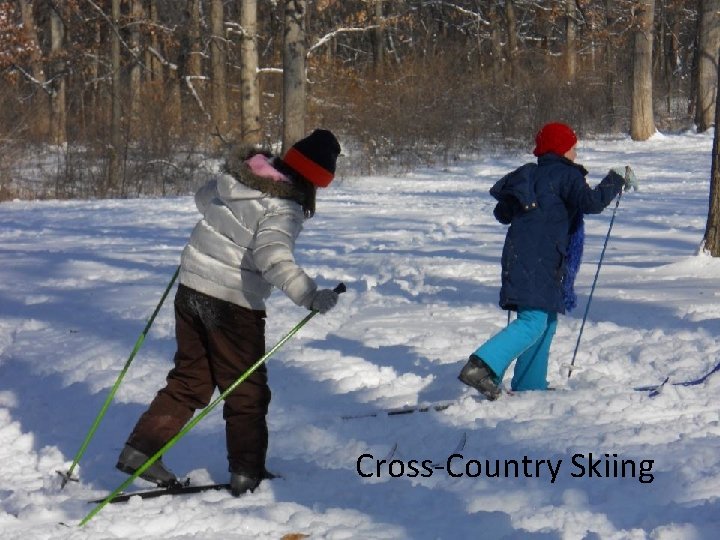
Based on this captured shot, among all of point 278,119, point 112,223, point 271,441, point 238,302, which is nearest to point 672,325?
point 271,441

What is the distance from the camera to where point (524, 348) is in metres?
5.38

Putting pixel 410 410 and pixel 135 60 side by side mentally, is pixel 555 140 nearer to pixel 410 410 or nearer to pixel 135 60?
pixel 410 410

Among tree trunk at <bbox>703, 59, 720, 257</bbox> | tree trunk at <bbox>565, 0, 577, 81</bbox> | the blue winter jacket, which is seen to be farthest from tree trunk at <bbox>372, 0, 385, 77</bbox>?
the blue winter jacket

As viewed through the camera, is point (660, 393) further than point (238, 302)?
Yes

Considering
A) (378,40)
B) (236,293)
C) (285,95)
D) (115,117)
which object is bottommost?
(115,117)

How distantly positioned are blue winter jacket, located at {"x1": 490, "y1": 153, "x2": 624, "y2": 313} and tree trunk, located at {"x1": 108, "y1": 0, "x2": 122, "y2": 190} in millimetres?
16264

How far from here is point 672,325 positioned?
22.6 feet

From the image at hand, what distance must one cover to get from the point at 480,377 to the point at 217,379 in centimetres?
145

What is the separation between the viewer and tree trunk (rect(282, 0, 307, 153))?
1773cm

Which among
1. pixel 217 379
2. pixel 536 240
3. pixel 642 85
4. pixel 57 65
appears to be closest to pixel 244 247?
pixel 217 379

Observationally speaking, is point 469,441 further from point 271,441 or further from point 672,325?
point 672,325

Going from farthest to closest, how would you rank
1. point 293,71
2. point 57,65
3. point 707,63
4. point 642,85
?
point 57,65, point 707,63, point 642,85, point 293,71

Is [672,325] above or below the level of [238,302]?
below

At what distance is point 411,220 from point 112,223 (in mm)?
4032
